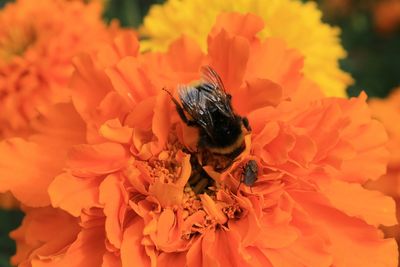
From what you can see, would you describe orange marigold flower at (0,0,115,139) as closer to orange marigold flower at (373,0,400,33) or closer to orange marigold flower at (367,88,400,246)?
orange marigold flower at (367,88,400,246)

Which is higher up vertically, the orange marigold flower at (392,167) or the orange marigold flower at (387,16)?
the orange marigold flower at (392,167)

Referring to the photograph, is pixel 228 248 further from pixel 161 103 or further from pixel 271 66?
pixel 271 66

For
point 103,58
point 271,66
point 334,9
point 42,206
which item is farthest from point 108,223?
point 334,9

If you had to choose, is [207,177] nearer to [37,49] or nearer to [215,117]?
[215,117]

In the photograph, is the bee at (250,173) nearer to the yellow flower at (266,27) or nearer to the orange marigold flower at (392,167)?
the orange marigold flower at (392,167)

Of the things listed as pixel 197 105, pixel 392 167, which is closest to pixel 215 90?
pixel 197 105

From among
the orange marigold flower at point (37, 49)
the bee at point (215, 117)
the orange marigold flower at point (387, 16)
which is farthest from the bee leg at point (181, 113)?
the orange marigold flower at point (387, 16)
